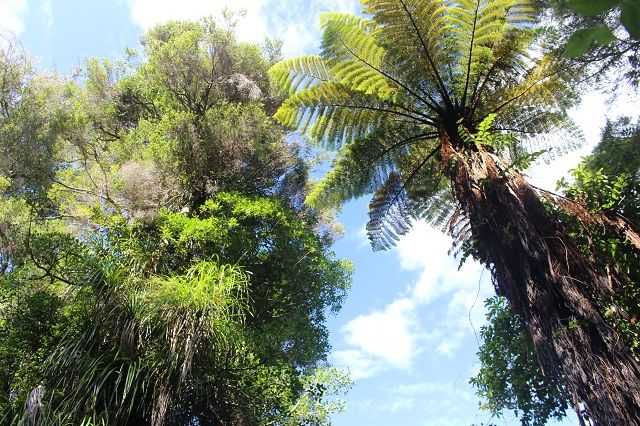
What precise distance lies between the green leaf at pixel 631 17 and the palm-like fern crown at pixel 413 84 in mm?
3580

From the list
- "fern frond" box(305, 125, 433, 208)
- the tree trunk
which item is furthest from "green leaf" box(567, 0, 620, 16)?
"fern frond" box(305, 125, 433, 208)

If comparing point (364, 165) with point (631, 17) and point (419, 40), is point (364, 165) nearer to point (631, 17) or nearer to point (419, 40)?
point (419, 40)

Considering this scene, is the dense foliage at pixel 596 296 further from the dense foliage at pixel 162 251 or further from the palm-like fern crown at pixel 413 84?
the dense foliage at pixel 162 251

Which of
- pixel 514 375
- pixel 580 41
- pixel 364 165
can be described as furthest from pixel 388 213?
pixel 580 41

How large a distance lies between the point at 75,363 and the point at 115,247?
1.92 m

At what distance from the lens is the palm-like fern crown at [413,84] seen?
4.21 meters

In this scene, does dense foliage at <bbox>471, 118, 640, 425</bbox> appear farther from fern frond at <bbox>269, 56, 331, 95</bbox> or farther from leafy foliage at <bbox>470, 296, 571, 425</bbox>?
fern frond at <bbox>269, 56, 331, 95</bbox>

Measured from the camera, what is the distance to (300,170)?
30.1 feet

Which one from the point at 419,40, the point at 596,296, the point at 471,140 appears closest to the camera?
the point at 596,296

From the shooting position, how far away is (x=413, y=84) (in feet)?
14.6

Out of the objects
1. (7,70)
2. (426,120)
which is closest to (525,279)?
(426,120)

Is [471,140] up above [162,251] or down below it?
below

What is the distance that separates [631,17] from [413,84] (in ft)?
12.8

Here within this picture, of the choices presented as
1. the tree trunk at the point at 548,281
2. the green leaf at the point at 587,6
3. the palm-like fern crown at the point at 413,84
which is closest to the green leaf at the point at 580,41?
the green leaf at the point at 587,6
